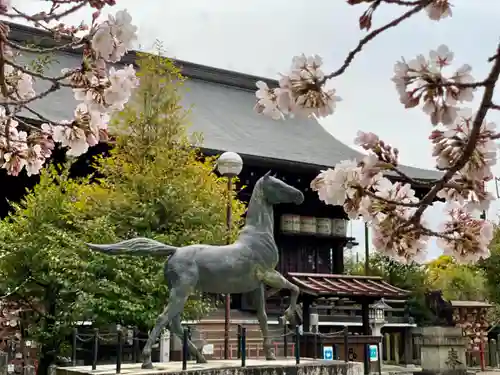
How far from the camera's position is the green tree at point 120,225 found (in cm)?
996

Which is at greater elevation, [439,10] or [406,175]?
[439,10]

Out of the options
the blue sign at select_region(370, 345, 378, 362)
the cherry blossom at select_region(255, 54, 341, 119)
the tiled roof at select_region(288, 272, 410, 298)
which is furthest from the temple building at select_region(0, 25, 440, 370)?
the cherry blossom at select_region(255, 54, 341, 119)

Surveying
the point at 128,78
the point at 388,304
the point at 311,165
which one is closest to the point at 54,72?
the point at 311,165

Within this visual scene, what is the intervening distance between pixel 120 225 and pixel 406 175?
8.55 meters

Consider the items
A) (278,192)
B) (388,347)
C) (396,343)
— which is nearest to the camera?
(278,192)

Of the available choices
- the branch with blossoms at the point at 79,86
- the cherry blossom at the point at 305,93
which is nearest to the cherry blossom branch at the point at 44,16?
the branch with blossoms at the point at 79,86

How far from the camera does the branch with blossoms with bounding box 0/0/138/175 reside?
9.29 ft

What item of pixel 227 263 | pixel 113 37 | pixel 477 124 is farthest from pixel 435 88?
pixel 227 263

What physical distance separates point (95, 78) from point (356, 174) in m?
1.37

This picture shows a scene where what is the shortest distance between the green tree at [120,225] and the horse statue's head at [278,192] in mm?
2783

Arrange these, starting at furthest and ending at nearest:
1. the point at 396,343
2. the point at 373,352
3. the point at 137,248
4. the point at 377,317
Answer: the point at 396,343 → the point at 377,317 → the point at 373,352 → the point at 137,248

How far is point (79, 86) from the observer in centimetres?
302

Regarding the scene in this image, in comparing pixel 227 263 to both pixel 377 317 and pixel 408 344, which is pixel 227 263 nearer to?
pixel 377 317

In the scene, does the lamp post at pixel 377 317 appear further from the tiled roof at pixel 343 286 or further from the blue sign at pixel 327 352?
the blue sign at pixel 327 352
